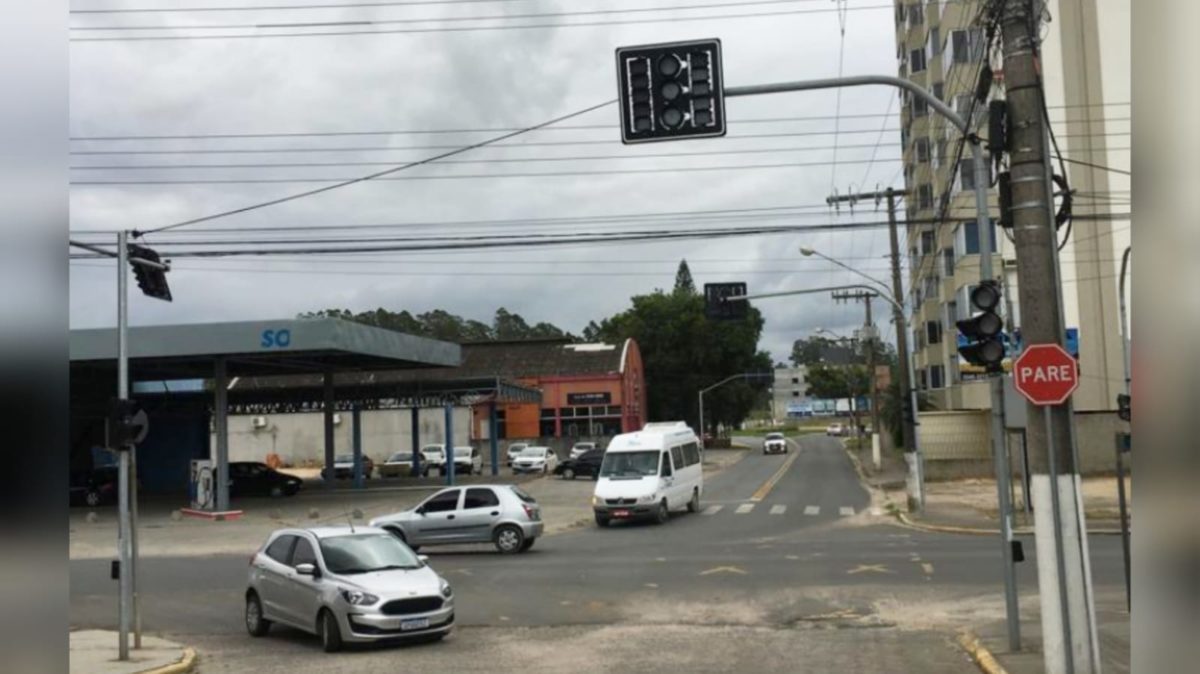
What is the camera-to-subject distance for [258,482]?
46344 mm

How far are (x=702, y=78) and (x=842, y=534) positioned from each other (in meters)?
18.6

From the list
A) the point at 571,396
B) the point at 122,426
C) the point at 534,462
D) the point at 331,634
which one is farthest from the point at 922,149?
the point at 122,426

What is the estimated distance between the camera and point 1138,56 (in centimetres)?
291

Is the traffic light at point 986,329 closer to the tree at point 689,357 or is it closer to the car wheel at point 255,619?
the car wheel at point 255,619

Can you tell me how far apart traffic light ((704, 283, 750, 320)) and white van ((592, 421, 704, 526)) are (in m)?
4.76

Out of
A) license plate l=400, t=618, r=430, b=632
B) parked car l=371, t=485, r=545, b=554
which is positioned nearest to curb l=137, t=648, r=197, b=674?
license plate l=400, t=618, r=430, b=632

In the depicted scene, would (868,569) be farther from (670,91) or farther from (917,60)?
(917,60)

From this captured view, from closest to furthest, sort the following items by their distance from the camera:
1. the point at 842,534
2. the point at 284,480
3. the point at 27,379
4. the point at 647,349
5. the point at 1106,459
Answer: the point at 27,379, the point at 842,534, the point at 1106,459, the point at 284,480, the point at 647,349

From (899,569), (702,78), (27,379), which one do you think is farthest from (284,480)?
(27,379)

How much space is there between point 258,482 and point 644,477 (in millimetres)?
22918

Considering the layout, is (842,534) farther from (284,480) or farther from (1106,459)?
(284,480)

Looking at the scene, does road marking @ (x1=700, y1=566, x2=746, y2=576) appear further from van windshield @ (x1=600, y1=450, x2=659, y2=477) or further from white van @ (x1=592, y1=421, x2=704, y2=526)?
van windshield @ (x1=600, y1=450, x2=659, y2=477)

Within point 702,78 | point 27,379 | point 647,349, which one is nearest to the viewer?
point 27,379

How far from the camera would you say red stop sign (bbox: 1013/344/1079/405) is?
9.45m
